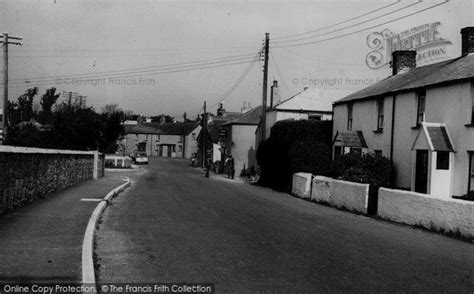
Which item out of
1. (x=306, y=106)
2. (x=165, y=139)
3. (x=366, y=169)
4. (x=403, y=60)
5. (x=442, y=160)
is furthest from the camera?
(x=165, y=139)

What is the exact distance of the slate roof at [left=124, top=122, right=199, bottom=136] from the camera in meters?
118

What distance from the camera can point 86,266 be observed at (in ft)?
24.2

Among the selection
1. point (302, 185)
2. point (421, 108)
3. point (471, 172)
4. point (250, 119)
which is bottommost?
point (302, 185)

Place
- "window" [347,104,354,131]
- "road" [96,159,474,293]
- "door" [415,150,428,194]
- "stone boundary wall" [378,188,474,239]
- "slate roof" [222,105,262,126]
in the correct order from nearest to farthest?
1. "road" [96,159,474,293]
2. "stone boundary wall" [378,188,474,239]
3. "door" [415,150,428,194]
4. "window" [347,104,354,131]
5. "slate roof" [222,105,262,126]

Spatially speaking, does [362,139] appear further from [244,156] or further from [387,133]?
[244,156]

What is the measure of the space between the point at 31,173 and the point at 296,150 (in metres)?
18.8

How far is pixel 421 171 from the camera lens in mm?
22062

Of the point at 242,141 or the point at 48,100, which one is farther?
the point at 48,100

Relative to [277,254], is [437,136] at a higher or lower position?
higher

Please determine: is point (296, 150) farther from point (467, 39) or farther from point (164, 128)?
point (164, 128)

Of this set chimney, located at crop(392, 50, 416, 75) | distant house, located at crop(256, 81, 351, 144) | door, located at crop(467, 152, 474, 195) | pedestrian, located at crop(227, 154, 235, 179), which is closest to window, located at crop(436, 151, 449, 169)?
door, located at crop(467, 152, 474, 195)

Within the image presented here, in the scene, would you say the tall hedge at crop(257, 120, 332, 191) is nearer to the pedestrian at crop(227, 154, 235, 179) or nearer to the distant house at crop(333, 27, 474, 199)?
the distant house at crop(333, 27, 474, 199)

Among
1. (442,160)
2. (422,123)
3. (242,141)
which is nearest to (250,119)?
(242,141)

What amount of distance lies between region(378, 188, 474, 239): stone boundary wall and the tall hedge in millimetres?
13429
